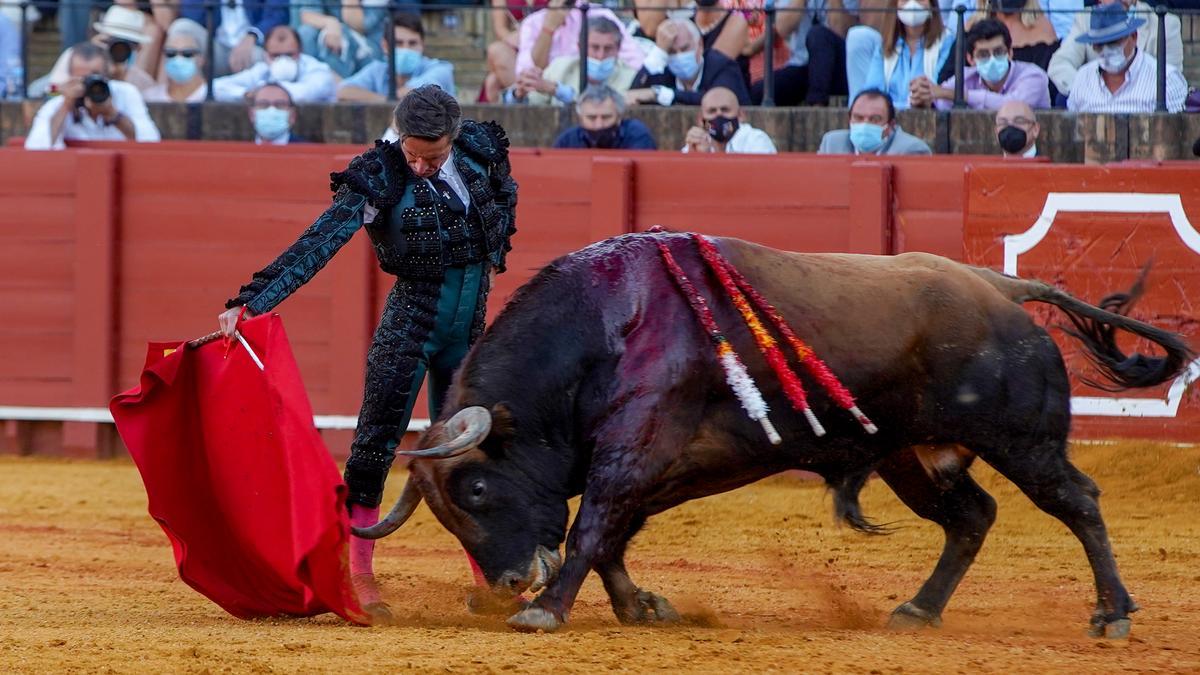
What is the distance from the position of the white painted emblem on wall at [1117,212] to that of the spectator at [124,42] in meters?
5.85

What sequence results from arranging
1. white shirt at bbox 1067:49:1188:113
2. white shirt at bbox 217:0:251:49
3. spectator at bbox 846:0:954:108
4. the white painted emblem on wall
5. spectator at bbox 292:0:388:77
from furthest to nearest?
1. white shirt at bbox 217:0:251:49
2. spectator at bbox 292:0:388:77
3. spectator at bbox 846:0:954:108
4. white shirt at bbox 1067:49:1188:113
5. the white painted emblem on wall

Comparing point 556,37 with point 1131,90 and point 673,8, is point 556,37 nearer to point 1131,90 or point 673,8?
point 673,8

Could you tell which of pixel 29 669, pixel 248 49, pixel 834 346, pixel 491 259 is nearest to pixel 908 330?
pixel 834 346

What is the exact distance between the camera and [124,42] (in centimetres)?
1088

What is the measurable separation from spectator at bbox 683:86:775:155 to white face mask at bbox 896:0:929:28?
3.31 ft

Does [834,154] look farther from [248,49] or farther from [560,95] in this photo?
[248,49]

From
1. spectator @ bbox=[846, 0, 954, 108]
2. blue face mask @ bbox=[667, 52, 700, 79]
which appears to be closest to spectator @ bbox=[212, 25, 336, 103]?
blue face mask @ bbox=[667, 52, 700, 79]

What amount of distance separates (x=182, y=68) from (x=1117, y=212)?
20.1 ft

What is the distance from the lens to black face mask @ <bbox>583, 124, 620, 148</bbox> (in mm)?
8930

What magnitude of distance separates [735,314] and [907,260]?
25.2 inches

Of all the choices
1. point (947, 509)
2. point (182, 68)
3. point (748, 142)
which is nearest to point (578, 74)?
point (748, 142)

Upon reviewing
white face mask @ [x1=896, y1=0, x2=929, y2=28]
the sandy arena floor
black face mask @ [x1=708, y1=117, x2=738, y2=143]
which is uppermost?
white face mask @ [x1=896, y1=0, x2=929, y2=28]

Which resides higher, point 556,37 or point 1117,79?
point 556,37

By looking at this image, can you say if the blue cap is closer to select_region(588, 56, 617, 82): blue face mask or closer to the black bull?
select_region(588, 56, 617, 82): blue face mask
